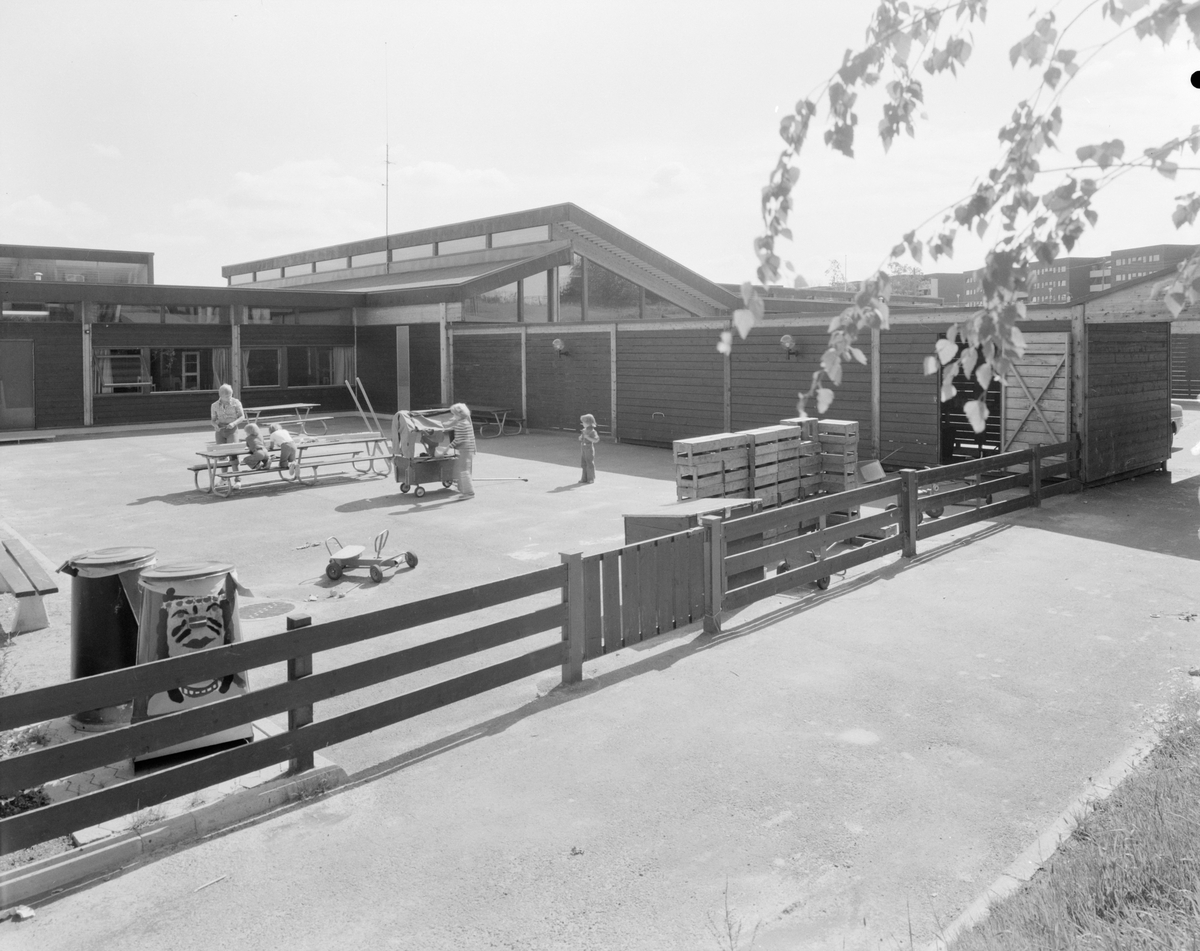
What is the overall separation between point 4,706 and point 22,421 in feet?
88.8

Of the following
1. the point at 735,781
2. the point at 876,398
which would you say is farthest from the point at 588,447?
the point at 735,781

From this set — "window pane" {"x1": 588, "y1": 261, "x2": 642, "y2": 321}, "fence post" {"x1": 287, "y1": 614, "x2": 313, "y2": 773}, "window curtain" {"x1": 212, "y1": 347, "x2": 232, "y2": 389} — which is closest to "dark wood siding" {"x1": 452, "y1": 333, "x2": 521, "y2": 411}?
"window pane" {"x1": 588, "y1": 261, "x2": 642, "y2": 321}

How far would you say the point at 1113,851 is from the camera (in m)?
5.00

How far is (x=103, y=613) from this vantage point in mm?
7102

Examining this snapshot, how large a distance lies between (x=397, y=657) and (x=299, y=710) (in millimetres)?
724

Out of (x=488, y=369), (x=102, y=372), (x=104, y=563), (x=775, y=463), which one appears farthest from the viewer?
(x=488, y=369)

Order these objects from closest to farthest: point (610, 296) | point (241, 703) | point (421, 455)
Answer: point (241, 703)
point (421, 455)
point (610, 296)

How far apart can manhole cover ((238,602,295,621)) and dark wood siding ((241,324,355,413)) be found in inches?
927

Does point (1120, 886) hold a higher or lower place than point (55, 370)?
lower

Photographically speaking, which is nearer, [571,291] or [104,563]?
[104,563]

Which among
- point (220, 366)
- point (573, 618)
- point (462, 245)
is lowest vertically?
point (573, 618)

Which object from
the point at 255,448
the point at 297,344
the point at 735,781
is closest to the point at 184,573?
the point at 735,781

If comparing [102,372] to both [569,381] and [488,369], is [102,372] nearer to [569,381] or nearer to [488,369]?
[488,369]

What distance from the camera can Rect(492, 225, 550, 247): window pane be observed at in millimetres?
35062
